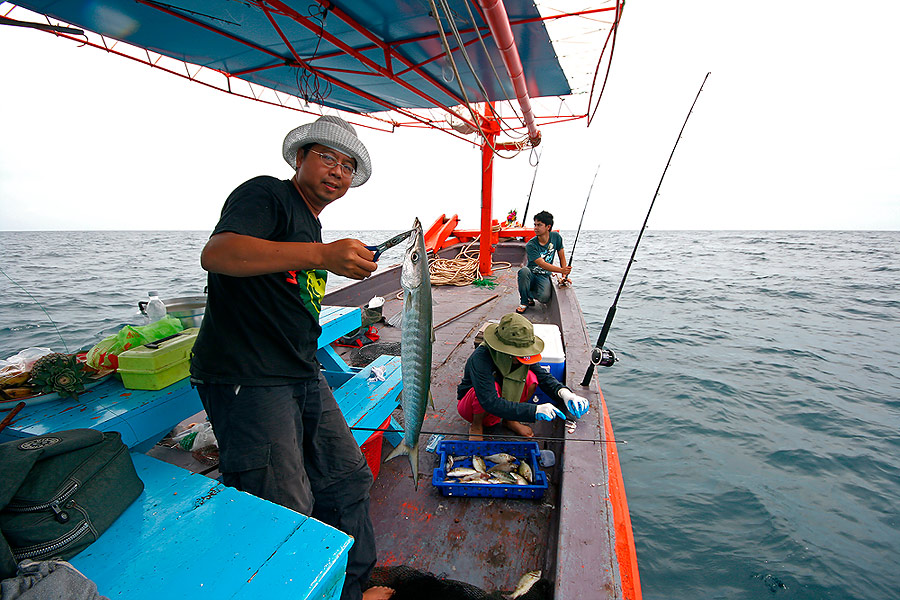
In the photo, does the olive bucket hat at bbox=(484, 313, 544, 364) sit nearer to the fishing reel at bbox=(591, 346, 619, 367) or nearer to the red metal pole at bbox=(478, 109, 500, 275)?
the fishing reel at bbox=(591, 346, 619, 367)

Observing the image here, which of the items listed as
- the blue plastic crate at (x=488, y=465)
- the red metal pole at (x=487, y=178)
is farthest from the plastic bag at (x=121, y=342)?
the red metal pole at (x=487, y=178)

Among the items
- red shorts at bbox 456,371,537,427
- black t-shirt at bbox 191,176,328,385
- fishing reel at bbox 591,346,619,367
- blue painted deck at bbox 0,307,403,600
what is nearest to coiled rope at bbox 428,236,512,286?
red shorts at bbox 456,371,537,427

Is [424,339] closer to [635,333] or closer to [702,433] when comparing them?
[702,433]

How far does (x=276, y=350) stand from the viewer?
177cm

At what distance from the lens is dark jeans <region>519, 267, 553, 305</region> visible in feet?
25.2

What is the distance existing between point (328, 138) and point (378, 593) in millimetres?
2622

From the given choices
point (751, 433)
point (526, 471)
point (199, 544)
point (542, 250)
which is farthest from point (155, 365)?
point (751, 433)

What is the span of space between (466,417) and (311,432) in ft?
6.59

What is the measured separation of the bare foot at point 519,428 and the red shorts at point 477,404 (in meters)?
0.13

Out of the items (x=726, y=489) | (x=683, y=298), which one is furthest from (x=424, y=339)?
(x=683, y=298)

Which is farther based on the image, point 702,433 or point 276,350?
point 702,433

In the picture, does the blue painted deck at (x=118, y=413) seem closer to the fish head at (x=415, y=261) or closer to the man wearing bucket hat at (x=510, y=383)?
the fish head at (x=415, y=261)

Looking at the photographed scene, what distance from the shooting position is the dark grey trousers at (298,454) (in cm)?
169

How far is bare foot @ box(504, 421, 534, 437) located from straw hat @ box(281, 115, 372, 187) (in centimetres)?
285
